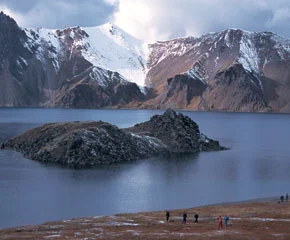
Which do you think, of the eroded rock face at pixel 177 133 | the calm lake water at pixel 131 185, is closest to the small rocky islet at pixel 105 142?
the eroded rock face at pixel 177 133

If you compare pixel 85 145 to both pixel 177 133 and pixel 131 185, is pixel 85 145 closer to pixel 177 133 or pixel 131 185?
pixel 131 185

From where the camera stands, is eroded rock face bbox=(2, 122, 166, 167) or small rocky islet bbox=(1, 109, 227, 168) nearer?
eroded rock face bbox=(2, 122, 166, 167)

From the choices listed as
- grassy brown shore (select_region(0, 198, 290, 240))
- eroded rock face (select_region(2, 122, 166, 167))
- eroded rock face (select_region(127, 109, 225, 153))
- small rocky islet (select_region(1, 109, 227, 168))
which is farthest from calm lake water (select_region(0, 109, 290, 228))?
eroded rock face (select_region(127, 109, 225, 153))

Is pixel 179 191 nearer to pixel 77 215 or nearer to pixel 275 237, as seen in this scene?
pixel 77 215

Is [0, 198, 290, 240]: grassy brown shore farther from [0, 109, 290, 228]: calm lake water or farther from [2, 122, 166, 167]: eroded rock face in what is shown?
[2, 122, 166, 167]: eroded rock face

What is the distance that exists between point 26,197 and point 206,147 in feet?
274

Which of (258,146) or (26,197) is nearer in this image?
(26,197)

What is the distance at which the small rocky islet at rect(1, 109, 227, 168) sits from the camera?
128m

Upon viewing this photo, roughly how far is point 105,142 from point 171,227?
72496 mm

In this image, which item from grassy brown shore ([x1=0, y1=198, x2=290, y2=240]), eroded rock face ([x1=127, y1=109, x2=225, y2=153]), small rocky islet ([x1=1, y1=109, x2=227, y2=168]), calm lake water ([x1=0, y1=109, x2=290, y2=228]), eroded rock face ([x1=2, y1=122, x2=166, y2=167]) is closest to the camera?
grassy brown shore ([x1=0, y1=198, x2=290, y2=240])

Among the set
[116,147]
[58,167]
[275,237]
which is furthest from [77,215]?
[116,147]

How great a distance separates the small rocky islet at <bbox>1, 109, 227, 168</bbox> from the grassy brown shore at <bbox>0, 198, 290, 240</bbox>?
177 feet

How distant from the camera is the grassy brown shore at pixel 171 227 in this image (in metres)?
56.9

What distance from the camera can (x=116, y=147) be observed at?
135 m
